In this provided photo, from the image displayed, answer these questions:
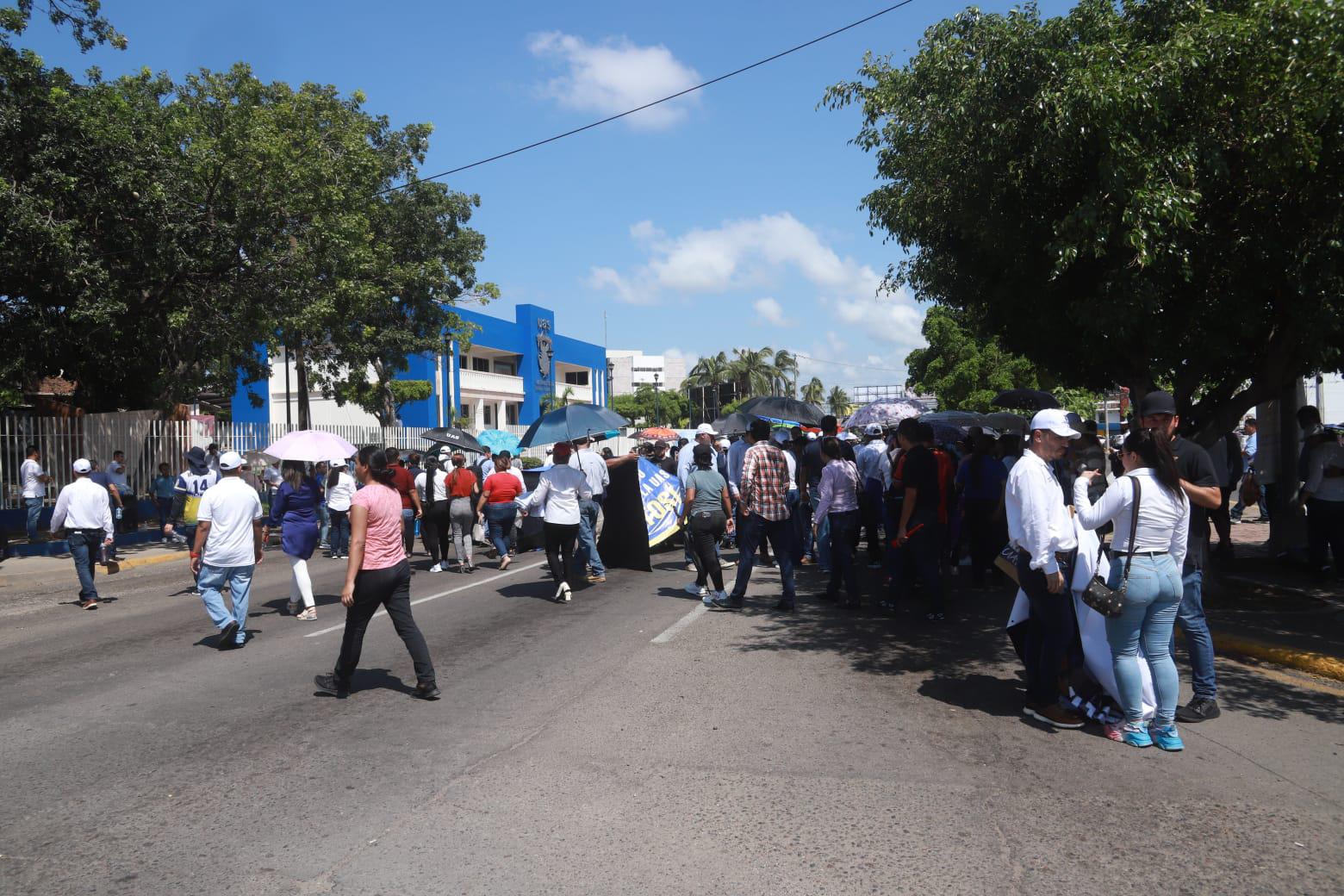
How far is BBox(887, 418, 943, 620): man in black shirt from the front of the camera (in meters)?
8.97

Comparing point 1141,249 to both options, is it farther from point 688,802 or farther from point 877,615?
point 688,802

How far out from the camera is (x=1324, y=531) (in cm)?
1036

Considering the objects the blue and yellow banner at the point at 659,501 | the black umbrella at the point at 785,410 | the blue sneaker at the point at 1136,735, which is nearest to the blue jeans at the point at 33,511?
the blue and yellow banner at the point at 659,501

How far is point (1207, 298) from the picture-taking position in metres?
9.48

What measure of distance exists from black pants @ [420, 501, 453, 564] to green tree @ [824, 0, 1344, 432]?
24.9 feet

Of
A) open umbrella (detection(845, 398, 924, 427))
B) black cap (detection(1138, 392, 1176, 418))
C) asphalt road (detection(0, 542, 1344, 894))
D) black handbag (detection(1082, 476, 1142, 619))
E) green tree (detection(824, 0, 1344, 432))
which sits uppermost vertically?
green tree (detection(824, 0, 1344, 432))

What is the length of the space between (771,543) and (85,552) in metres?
8.20

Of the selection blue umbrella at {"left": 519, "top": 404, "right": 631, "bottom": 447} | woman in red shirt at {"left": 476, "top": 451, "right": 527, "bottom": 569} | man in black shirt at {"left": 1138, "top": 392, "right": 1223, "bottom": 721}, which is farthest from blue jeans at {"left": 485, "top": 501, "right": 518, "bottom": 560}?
man in black shirt at {"left": 1138, "top": 392, "right": 1223, "bottom": 721}

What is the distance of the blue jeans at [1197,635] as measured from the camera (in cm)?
585

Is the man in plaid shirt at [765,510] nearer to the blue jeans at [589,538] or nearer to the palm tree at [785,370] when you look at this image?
the blue jeans at [589,538]

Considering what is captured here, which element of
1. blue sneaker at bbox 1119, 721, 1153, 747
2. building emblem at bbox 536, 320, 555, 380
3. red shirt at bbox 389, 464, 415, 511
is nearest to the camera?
blue sneaker at bbox 1119, 721, 1153, 747

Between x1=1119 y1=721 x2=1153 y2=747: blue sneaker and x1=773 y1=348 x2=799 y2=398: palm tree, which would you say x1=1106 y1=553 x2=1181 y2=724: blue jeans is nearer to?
x1=1119 y1=721 x2=1153 y2=747: blue sneaker

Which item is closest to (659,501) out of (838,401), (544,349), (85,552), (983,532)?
(983,532)

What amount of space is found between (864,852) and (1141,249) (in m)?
5.84
